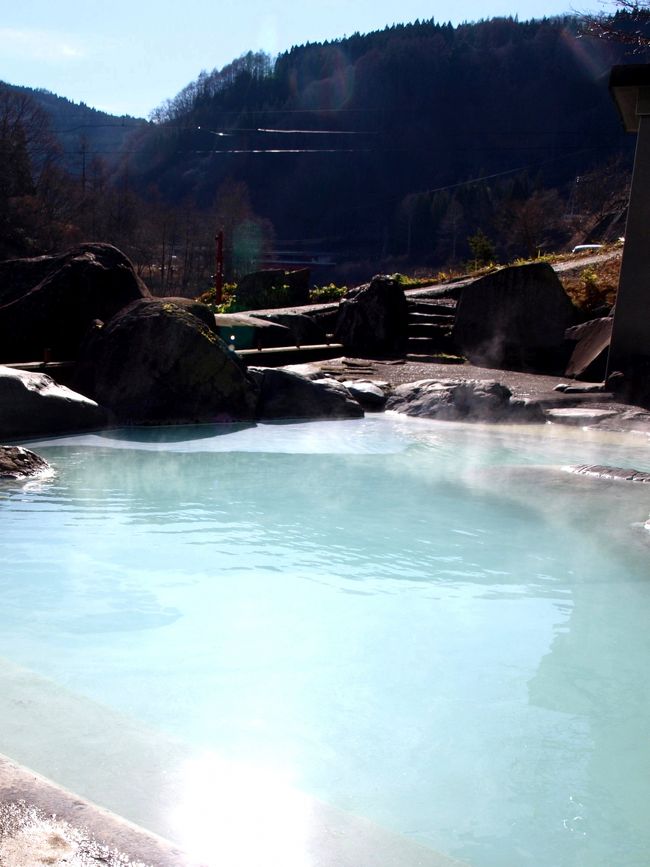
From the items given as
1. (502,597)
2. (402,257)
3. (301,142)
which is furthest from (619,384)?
(301,142)

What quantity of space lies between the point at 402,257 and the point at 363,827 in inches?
4052


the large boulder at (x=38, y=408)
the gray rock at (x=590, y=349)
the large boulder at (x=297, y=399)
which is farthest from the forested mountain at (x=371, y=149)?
the large boulder at (x=38, y=408)

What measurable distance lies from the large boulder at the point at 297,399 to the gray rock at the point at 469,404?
808mm

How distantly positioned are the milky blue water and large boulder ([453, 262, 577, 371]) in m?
6.67

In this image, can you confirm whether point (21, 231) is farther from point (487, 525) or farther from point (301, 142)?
point (301, 142)

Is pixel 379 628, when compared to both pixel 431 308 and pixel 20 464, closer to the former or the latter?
pixel 20 464

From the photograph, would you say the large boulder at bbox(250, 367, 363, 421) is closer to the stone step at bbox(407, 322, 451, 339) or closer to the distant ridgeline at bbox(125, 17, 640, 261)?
the stone step at bbox(407, 322, 451, 339)

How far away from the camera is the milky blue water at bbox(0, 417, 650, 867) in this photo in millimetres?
2676

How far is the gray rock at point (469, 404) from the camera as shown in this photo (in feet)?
33.0

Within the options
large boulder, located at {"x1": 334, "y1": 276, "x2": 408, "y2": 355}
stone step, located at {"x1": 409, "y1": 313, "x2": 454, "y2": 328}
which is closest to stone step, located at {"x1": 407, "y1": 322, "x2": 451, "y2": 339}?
stone step, located at {"x1": 409, "y1": 313, "x2": 454, "y2": 328}

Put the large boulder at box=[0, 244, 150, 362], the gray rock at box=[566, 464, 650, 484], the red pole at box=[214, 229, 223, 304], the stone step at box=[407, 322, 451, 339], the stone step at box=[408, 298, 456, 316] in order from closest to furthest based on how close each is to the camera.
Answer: the gray rock at box=[566, 464, 650, 484], the large boulder at box=[0, 244, 150, 362], the stone step at box=[407, 322, 451, 339], the stone step at box=[408, 298, 456, 316], the red pole at box=[214, 229, 223, 304]

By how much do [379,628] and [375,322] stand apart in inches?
424

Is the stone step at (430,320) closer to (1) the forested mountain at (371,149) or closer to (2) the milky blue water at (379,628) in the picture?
(2) the milky blue water at (379,628)

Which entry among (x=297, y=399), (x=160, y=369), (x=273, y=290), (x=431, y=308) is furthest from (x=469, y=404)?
(x=273, y=290)
